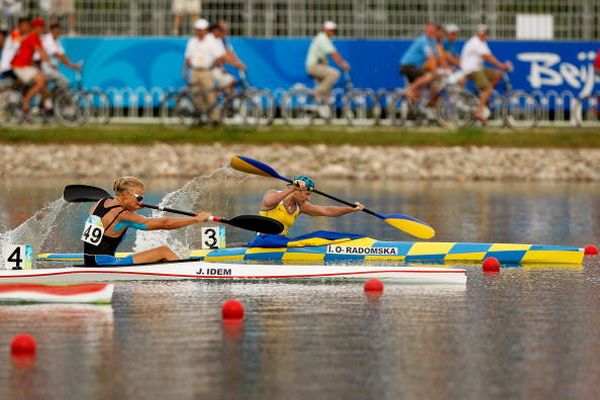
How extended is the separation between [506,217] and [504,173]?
928 cm

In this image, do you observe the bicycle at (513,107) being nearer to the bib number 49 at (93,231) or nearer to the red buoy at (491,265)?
the red buoy at (491,265)

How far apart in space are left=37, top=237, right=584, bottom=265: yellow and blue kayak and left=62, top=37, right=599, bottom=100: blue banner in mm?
17263

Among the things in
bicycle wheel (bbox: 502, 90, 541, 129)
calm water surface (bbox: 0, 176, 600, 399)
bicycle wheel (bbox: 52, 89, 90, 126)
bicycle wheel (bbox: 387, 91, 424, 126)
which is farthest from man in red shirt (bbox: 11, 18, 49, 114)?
calm water surface (bbox: 0, 176, 600, 399)

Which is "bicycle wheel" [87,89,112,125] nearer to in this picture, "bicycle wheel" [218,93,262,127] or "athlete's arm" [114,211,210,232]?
"bicycle wheel" [218,93,262,127]

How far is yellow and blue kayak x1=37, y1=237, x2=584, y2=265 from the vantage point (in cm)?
1870

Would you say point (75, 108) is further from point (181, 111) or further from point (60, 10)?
point (60, 10)

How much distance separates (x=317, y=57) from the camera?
35.0m

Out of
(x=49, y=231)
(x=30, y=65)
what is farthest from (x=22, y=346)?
(x=30, y=65)

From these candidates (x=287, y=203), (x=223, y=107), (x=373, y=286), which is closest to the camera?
(x=373, y=286)

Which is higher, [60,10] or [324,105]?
[60,10]

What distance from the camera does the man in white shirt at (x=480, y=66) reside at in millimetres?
35094

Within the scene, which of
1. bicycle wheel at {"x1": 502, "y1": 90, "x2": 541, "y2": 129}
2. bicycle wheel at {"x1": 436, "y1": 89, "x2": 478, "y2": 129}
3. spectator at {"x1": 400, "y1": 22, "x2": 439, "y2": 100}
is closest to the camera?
spectator at {"x1": 400, "y1": 22, "x2": 439, "y2": 100}

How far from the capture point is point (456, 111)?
3562 centimetres

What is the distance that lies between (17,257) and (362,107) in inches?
803
